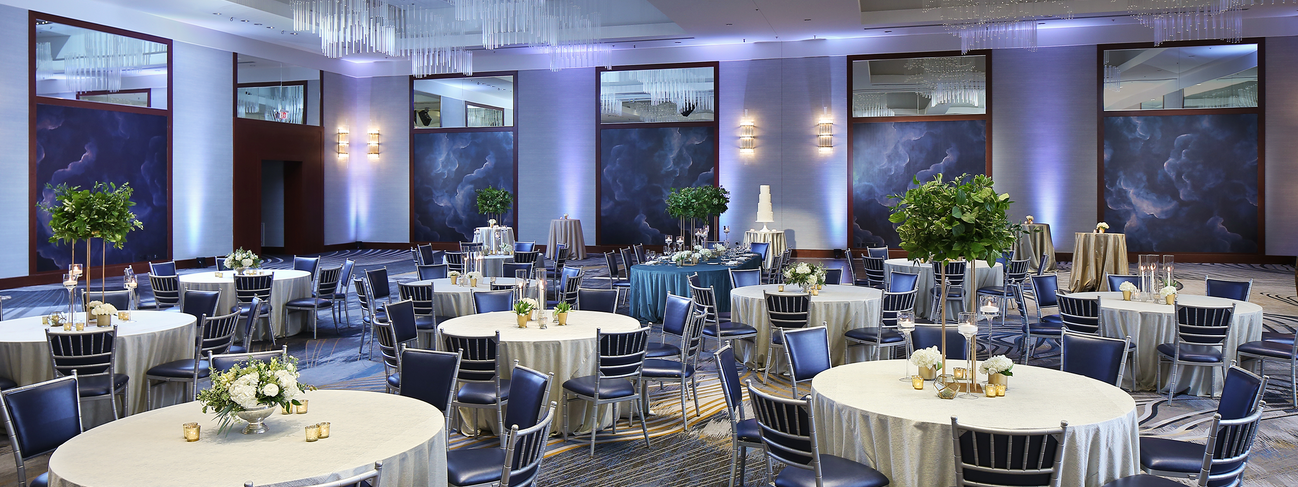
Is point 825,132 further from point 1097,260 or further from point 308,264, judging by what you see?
point 308,264

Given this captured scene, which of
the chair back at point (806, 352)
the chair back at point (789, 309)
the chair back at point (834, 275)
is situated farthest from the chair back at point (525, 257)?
the chair back at point (806, 352)

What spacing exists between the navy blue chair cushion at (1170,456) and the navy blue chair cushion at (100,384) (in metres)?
5.61

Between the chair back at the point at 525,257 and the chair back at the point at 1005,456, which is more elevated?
the chair back at the point at 525,257

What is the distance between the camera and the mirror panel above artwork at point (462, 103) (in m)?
20.3

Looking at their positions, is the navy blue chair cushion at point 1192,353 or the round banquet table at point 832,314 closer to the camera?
the navy blue chair cushion at point 1192,353

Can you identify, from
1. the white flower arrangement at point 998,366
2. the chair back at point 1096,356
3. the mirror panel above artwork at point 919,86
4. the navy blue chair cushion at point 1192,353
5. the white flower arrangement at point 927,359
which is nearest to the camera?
the white flower arrangement at point 998,366

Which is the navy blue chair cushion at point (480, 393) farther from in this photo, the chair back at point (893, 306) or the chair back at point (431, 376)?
the chair back at point (893, 306)

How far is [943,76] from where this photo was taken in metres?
18.0

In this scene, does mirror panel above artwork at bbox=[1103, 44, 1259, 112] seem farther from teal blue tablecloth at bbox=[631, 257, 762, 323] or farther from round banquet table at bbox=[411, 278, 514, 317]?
round banquet table at bbox=[411, 278, 514, 317]

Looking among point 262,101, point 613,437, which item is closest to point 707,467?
point 613,437

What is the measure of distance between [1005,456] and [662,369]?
9.47ft

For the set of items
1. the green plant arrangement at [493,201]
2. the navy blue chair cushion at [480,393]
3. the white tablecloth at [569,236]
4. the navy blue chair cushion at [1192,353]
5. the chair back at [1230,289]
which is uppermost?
the green plant arrangement at [493,201]

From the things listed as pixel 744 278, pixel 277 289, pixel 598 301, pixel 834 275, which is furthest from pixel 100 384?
pixel 834 275

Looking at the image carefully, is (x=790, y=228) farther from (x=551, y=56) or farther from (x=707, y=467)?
(x=707, y=467)
